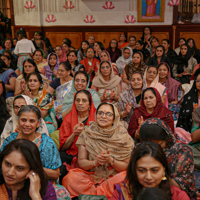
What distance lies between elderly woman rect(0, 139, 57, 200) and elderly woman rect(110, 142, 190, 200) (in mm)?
439

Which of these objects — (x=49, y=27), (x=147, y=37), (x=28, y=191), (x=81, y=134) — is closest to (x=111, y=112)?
(x=81, y=134)

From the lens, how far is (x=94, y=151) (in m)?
2.46

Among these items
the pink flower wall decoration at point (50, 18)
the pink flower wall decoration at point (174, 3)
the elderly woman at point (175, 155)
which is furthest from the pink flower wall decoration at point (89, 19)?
the elderly woman at point (175, 155)

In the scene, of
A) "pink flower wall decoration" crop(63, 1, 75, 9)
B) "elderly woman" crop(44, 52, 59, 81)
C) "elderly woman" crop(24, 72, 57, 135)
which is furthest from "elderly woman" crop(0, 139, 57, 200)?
"pink flower wall decoration" crop(63, 1, 75, 9)

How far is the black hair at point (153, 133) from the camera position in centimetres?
203

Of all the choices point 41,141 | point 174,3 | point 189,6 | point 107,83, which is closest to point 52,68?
point 107,83

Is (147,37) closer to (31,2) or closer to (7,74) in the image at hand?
(31,2)

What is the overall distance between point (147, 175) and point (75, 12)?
8778mm

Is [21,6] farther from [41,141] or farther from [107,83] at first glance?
[41,141]

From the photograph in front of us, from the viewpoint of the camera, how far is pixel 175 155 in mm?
1939

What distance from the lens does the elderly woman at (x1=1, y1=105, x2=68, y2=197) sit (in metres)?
2.07

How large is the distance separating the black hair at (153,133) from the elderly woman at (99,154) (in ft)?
1.35

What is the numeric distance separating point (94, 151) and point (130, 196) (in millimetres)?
842

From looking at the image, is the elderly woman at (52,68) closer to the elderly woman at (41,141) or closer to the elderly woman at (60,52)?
the elderly woman at (60,52)
